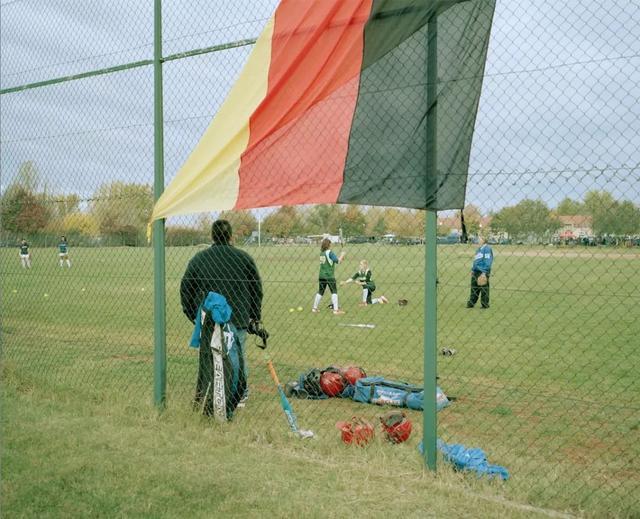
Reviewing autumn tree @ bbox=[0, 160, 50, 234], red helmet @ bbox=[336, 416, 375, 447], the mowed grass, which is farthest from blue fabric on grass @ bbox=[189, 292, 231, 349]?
autumn tree @ bbox=[0, 160, 50, 234]

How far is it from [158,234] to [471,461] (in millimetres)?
3430

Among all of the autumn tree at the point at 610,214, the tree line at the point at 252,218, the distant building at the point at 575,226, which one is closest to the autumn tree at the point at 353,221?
the tree line at the point at 252,218

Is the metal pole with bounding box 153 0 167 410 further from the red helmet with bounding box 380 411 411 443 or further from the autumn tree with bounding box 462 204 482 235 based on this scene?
the autumn tree with bounding box 462 204 482 235

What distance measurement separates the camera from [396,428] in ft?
16.9

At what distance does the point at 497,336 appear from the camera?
11.8 metres

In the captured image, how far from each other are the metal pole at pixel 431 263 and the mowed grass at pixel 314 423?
0.54 feet

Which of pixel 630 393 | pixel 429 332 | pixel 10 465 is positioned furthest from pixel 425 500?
pixel 630 393

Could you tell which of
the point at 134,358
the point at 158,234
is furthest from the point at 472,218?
the point at 134,358

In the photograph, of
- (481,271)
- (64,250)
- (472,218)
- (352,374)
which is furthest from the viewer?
(481,271)

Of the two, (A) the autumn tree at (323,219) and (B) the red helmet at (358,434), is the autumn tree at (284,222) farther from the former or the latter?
(B) the red helmet at (358,434)

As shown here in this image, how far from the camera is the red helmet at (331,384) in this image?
6996mm

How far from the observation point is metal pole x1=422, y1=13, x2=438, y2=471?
432 centimetres

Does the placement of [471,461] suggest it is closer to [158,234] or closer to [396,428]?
[396,428]

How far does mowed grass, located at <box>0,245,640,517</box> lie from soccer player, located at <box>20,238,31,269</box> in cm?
13
